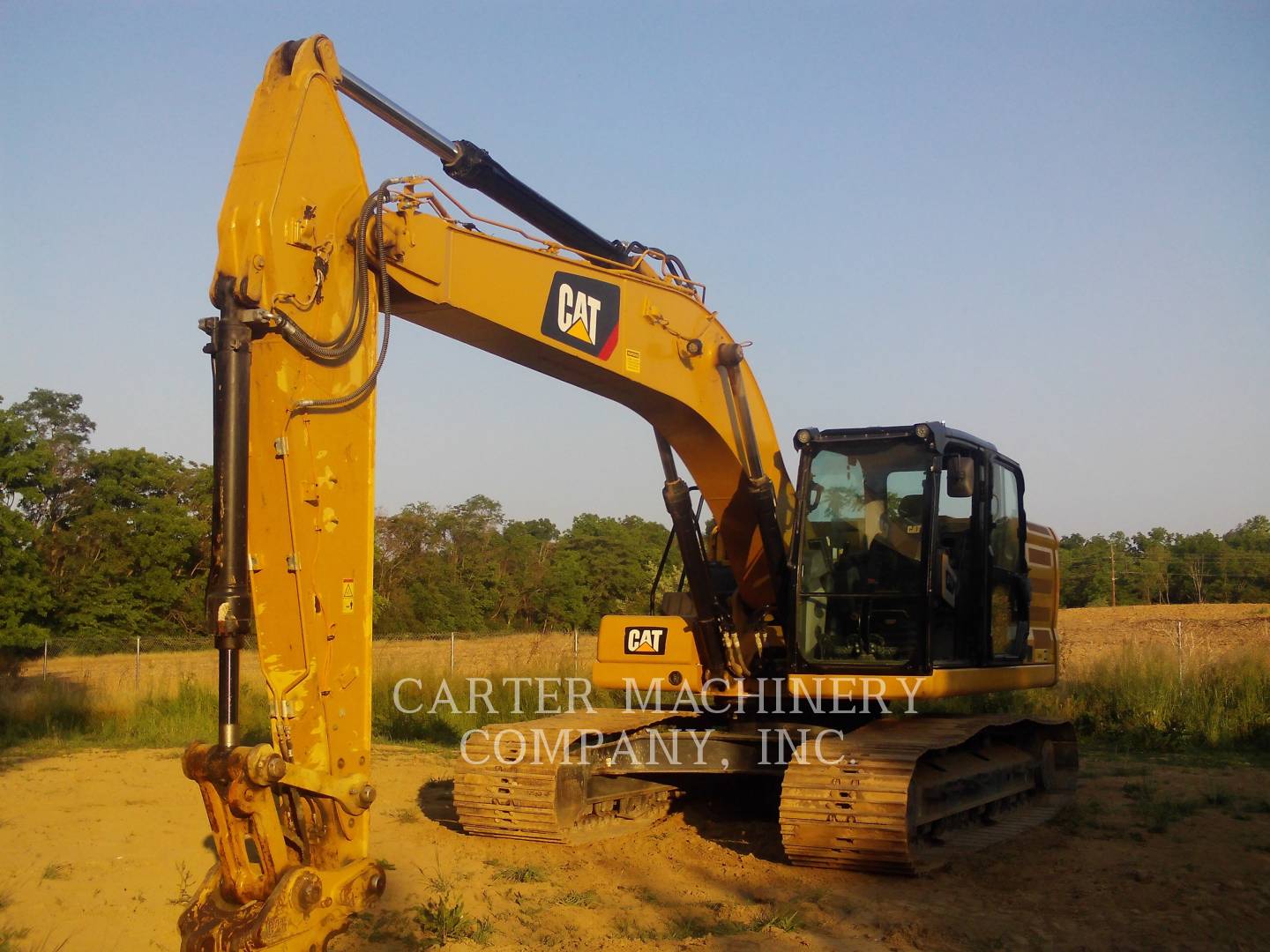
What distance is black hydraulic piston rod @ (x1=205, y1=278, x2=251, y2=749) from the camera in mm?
4406

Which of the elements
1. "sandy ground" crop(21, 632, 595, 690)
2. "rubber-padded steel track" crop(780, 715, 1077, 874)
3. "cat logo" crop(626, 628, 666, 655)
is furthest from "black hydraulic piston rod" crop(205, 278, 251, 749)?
"sandy ground" crop(21, 632, 595, 690)

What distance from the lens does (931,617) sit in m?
7.52

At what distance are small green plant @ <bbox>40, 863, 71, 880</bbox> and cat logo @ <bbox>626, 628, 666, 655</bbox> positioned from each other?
3670mm

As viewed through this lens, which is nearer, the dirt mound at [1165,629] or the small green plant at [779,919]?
the small green plant at [779,919]

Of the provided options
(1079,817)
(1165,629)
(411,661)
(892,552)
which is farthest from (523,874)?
(1165,629)

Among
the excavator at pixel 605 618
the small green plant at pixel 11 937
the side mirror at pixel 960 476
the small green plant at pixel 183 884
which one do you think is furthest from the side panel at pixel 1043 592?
the small green plant at pixel 11 937

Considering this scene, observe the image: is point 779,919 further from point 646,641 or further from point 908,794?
point 646,641

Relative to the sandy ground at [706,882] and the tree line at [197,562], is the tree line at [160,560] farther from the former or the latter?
the sandy ground at [706,882]

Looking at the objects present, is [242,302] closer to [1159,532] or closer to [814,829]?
[814,829]

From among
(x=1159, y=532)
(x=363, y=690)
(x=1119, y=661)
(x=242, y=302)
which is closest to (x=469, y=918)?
(x=363, y=690)

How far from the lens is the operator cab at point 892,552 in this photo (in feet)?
25.1

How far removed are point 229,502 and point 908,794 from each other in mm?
4127

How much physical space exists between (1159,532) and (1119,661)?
4909 centimetres

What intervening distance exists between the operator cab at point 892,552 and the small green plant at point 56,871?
4485 millimetres
